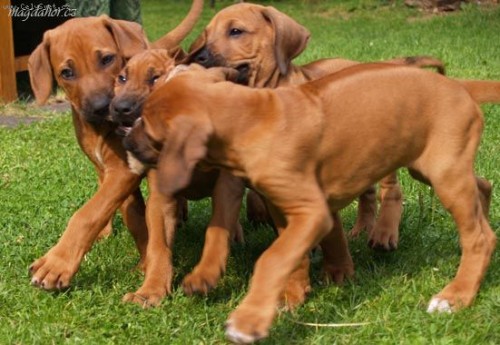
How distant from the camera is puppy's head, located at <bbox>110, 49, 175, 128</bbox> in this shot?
169 inches

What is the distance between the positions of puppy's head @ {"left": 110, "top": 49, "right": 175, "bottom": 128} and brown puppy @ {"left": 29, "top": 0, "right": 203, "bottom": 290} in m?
0.20

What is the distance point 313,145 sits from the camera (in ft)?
12.7

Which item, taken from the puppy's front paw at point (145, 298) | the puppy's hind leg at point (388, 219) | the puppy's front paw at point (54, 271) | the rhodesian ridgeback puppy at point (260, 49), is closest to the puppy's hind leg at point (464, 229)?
the puppy's hind leg at point (388, 219)

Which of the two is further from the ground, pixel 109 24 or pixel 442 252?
pixel 109 24

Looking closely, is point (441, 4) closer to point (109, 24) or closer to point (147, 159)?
point (109, 24)

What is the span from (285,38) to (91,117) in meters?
1.15

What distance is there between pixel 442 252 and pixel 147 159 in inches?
75.9

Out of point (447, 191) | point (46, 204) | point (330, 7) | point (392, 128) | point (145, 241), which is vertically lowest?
point (330, 7)

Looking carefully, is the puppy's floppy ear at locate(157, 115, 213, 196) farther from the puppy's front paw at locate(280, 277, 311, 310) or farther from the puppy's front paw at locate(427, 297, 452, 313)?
the puppy's front paw at locate(427, 297, 452, 313)

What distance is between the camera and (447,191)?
414 cm

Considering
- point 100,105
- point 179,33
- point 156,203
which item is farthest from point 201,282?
point 179,33

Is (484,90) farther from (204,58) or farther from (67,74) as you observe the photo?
(67,74)

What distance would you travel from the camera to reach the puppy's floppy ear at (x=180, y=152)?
3.39 meters

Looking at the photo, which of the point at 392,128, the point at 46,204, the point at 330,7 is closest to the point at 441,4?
the point at 330,7
